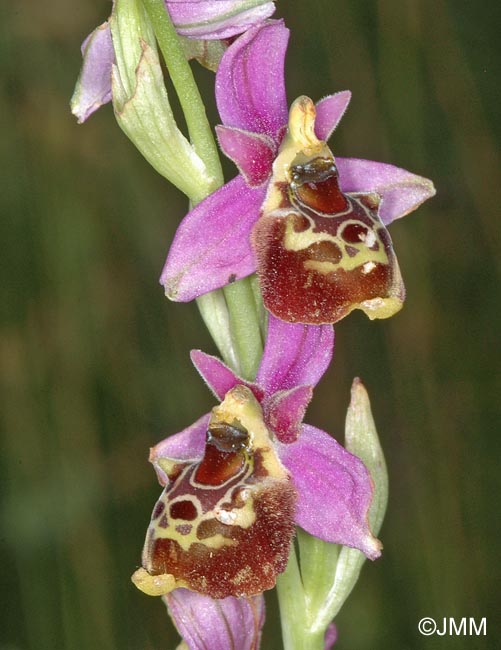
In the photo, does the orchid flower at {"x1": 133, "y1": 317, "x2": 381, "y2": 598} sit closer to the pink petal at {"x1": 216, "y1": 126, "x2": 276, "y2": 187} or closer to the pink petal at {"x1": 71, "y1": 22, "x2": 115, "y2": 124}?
the pink petal at {"x1": 216, "y1": 126, "x2": 276, "y2": 187}

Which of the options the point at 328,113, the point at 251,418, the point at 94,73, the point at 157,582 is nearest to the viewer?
the point at 157,582

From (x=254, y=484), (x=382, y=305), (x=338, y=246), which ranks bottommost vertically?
(x=254, y=484)

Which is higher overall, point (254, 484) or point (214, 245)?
point (214, 245)

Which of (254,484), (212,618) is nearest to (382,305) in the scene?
(254,484)

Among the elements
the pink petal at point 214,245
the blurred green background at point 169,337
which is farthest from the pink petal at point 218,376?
the blurred green background at point 169,337

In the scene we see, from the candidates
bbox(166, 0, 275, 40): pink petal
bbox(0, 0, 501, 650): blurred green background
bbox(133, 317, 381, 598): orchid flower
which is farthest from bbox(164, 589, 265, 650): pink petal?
bbox(0, 0, 501, 650): blurred green background

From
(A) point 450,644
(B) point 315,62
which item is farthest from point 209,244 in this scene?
(B) point 315,62

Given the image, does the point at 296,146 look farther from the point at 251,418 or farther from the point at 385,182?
the point at 251,418

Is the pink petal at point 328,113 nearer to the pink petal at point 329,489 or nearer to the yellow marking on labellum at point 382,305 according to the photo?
the yellow marking on labellum at point 382,305
